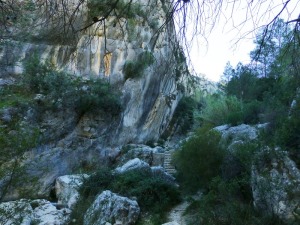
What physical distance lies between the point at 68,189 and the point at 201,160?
4.58m

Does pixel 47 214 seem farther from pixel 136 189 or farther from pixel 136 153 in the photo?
pixel 136 153

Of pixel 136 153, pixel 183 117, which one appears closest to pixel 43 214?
pixel 136 153

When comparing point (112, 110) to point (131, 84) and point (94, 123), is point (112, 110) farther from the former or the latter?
point (131, 84)

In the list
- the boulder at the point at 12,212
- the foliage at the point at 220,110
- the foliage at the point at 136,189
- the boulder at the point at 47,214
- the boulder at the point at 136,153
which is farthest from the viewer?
the foliage at the point at 220,110

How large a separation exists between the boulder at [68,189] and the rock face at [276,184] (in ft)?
19.4

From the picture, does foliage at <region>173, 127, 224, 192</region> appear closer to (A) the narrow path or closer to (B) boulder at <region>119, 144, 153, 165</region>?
(A) the narrow path

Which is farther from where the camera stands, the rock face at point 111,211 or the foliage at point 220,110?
the foliage at point 220,110

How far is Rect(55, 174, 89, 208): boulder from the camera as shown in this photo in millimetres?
11242

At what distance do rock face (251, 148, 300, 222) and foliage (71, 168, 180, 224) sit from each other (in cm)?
338

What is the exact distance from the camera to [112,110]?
15.5 metres

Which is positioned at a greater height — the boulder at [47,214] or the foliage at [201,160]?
the foliage at [201,160]

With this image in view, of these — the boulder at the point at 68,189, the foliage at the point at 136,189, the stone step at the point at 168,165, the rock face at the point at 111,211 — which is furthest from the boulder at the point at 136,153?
the rock face at the point at 111,211

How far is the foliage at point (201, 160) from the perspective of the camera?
10555mm

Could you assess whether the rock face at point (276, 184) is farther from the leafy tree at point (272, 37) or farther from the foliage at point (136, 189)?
the leafy tree at point (272, 37)
